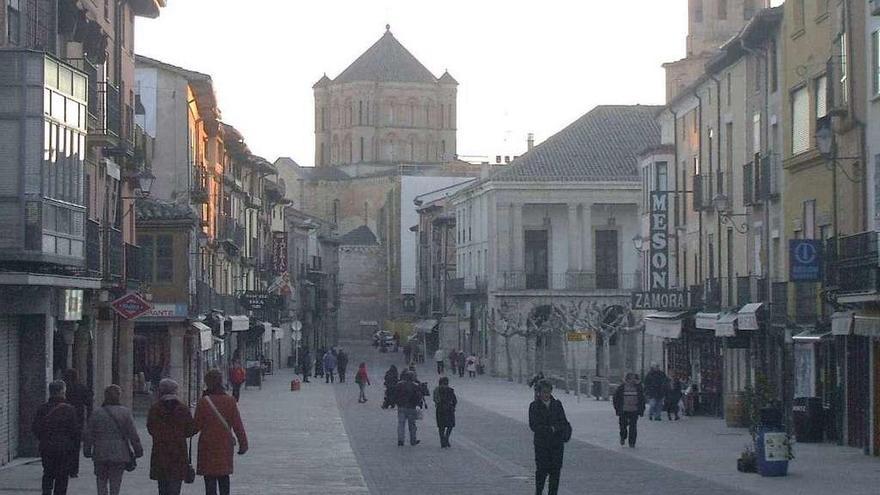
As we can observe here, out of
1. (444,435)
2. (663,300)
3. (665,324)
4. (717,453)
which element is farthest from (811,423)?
(663,300)

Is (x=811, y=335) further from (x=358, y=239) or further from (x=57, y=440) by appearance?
(x=358, y=239)

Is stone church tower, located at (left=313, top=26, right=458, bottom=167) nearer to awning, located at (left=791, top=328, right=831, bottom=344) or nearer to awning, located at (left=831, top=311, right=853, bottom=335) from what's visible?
awning, located at (left=791, top=328, right=831, bottom=344)

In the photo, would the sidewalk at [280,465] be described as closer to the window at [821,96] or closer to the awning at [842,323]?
the awning at [842,323]

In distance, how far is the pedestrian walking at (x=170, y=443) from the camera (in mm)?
17578

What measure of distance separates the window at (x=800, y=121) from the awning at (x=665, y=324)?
470 inches

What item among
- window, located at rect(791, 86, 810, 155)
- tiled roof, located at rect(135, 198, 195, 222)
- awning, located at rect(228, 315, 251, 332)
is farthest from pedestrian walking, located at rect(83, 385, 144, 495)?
awning, located at rect(228, 315, 251, 332)

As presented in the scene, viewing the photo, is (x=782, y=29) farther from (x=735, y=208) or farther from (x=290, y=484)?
(x=290, y=484)

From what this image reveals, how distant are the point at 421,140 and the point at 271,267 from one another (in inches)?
2743

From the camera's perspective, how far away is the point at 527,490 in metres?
24.1

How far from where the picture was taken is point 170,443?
17.6 m

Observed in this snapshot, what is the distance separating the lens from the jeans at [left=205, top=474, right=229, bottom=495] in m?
17.6

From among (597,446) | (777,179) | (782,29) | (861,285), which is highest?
(782,29)

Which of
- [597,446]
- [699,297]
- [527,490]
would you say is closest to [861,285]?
[597,446]

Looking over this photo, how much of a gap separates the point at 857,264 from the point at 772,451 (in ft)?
19.0
